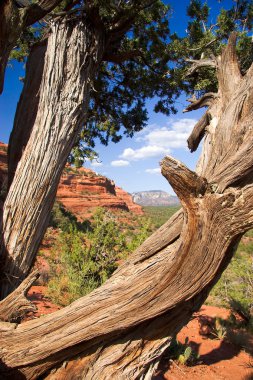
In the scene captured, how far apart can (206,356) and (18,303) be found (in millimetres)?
4805

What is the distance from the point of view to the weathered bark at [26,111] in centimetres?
395

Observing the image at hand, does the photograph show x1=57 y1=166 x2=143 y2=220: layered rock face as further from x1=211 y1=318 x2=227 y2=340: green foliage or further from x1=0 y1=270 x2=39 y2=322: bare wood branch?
x1=0 y1=270 x2=39 y2=322: bare wood branch

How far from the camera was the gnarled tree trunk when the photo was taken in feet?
6.36

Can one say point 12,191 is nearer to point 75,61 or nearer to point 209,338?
point 75,61

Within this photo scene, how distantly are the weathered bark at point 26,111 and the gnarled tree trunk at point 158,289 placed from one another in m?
1.99

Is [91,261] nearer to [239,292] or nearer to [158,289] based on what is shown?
[158,289]

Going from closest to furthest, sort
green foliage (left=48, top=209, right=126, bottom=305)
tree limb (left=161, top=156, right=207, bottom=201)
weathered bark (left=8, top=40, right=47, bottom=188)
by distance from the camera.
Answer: tree limb (left=161, top=156, right=207, bottom=201)
weathered bark (left=8, top=40, right=47, bottom=188)
green foliage (left=48, top=209, right=126, bottom=305)

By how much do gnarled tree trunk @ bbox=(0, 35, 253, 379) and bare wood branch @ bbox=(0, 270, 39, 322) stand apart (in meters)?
0.12

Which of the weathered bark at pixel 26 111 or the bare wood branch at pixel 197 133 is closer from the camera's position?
the bare wood branch at pixel 197 133

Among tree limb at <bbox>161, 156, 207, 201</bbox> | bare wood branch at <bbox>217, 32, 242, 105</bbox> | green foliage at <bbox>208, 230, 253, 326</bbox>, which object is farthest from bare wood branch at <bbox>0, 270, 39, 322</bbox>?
green foliage at <bbox>208, 230, 253, 326</bbox>

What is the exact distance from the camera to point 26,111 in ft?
13.5

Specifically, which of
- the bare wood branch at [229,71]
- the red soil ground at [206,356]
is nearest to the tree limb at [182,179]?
the bare wood branch at [229,71]

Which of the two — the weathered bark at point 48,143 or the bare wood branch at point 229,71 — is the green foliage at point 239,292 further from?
the bare wood branch at point 229,71

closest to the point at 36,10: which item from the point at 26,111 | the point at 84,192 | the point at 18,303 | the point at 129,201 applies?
the point at 26,111
